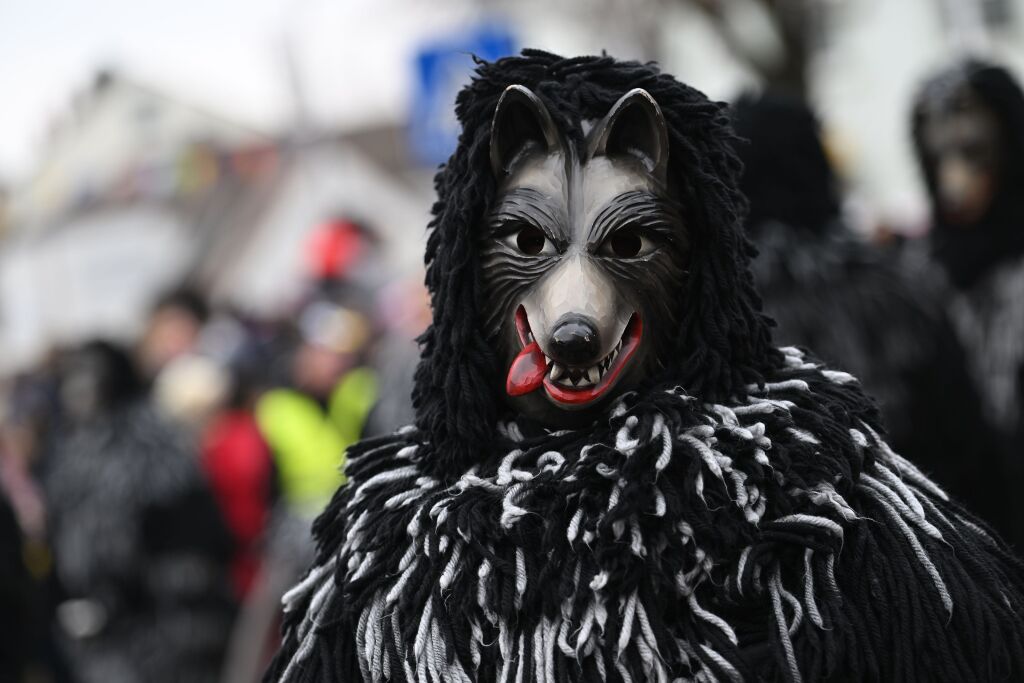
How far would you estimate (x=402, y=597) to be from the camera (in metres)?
1.97

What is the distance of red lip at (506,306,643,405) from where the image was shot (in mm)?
1965

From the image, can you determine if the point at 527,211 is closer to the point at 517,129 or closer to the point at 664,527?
the point at 517,129

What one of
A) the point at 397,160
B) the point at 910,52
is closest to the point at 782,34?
the point at 910,52

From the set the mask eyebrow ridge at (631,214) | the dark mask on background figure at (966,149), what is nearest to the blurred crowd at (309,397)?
the dark mask on background figure at (966,149)

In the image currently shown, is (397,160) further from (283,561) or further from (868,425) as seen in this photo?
(868,425)

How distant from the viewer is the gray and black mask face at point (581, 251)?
197 centimetres

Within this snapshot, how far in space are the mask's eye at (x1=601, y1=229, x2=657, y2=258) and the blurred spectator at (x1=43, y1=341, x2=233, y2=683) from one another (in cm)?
440

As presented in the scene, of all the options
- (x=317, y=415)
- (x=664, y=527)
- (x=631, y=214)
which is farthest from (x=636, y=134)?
(x=317, y=415)

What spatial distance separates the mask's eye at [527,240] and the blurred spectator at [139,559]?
431cm

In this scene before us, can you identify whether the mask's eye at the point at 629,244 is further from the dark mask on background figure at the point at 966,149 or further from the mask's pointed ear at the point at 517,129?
the dark mask on background figure at the point at 966,149

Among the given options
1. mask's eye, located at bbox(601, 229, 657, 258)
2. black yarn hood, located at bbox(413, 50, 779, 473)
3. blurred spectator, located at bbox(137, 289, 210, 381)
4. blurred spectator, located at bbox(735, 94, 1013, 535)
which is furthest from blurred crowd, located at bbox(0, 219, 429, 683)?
mask's eye, located at bbox(601, 229, 657, 258)

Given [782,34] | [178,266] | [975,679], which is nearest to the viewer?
[975,679]

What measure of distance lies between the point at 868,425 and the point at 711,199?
44 centimetres

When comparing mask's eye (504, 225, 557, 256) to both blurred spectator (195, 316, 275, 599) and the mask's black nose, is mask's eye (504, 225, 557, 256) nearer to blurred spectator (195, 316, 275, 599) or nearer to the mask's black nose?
the mask's black nose
